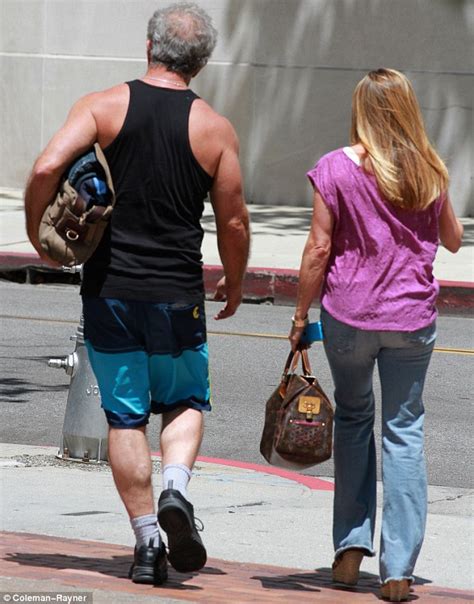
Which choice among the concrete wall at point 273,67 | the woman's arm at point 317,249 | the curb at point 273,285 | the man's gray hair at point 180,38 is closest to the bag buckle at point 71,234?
A: the man's gray hair at point 180,38

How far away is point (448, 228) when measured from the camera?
16.8 ft

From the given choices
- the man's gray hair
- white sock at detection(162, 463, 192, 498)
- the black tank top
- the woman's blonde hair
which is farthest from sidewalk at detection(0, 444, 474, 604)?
the man's gray hair

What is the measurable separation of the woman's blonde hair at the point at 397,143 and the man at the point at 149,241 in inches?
19.1

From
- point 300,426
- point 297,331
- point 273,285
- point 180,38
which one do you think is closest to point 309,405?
point 300,426

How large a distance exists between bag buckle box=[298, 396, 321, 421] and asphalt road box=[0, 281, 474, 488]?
2467 mm

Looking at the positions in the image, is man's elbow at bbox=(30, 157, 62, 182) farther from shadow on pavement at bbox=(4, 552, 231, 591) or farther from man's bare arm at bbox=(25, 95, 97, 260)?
shadow on pavement at bbox=(4, 552, 231, 591)

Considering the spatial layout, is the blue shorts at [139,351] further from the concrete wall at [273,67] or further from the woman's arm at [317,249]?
the concrete wall at [273,67]

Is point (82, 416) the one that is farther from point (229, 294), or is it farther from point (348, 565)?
point (348, 565)

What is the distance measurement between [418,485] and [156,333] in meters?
1.05

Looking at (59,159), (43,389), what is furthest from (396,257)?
(43,389)

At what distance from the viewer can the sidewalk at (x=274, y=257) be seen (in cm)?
1532

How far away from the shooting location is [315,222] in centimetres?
498

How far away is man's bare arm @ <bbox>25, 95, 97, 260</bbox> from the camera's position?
4879mm

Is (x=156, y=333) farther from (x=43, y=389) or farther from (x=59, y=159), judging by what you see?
(x=43, y=389)
